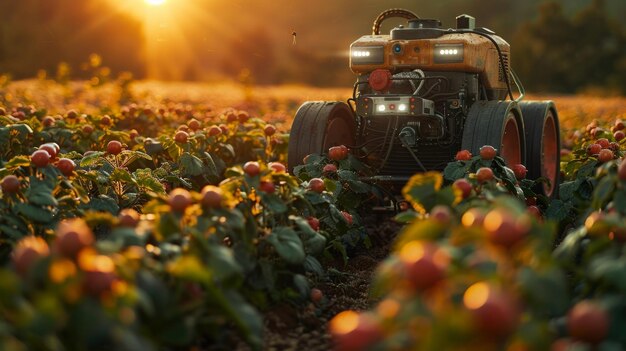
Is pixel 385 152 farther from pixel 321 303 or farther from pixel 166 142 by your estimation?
pixel 321 303

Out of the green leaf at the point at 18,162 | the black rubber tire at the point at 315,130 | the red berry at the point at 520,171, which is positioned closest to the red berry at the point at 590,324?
the green leaf at the point at 18,162

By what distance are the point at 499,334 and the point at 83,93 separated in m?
16.0

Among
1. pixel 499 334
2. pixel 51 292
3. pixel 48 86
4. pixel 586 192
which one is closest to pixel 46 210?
pixel 51 292

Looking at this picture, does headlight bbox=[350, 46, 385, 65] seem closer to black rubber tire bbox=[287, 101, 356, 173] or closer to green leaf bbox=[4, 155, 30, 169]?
black rubber tire bbox=[287, 101, 356, 173]

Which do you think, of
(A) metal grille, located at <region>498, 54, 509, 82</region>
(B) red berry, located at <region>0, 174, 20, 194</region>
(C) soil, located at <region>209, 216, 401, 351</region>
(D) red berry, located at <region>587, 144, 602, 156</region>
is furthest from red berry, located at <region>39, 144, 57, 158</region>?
(A) metal grille, located at <region>498, 54, 509, 82</region>

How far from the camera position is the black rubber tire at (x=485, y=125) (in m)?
5.70

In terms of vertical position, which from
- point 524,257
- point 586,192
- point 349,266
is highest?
point 524,257

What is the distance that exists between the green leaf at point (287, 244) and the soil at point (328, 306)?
324mm

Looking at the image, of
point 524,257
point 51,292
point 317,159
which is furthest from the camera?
point 317,159

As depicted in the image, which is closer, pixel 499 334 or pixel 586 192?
pixel 499 334

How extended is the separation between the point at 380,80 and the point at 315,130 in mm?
625

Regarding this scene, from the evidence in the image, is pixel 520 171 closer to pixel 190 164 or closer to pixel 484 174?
pixel 484 174

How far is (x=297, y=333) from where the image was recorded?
391cm

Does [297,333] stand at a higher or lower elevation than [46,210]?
lower
